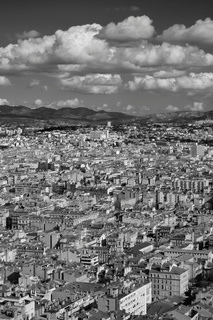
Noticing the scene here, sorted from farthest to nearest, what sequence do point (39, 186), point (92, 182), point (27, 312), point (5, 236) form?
point (92, 182) → point (39, 186) → point (5, 236) → point (27, 312)

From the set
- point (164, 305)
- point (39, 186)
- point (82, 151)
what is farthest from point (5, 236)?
point (82, 151)

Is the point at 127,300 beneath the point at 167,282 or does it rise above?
above

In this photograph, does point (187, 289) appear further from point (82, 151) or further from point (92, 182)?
point (82, 151)

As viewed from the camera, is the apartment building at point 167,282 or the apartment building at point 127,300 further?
the apartment building at point 167,282

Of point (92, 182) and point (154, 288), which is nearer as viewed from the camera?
point (154, 288)

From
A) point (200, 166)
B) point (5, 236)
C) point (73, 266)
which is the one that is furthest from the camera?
point (200, 166)

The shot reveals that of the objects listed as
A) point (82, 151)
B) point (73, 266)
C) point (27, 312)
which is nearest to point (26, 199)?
point (73, 266)

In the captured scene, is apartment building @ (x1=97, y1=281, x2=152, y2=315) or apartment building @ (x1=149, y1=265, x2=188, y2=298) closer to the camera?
apartment building @ (x1=97, y1=281, x2=152, y2=315)

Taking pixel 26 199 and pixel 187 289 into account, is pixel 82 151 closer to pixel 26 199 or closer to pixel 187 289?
pixel 26 199

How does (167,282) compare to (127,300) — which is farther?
(167,282)
